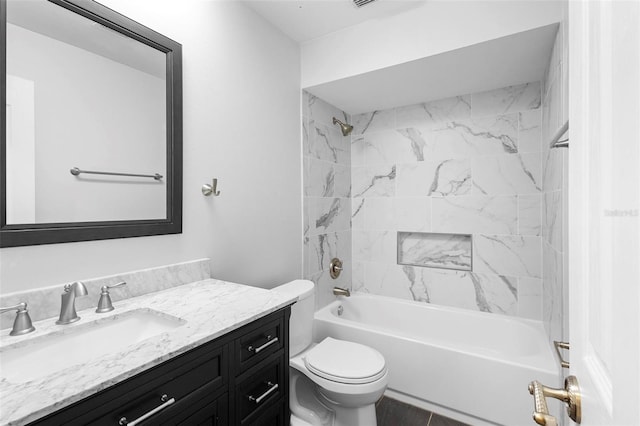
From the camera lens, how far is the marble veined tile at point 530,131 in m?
2.23

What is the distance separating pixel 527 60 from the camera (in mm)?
1865

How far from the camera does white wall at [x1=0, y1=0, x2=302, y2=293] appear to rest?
1.21m

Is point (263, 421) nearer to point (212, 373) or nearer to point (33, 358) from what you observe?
point (212, 373)

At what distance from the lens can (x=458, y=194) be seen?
2.53 m

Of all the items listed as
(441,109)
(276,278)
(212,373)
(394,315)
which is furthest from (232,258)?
(441,109)

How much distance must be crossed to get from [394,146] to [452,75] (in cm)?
82

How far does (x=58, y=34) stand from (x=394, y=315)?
2.72 meters

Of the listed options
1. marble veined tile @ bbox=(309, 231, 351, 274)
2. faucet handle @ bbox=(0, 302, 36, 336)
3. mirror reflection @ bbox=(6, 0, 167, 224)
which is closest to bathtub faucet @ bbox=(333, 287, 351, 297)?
marble veined tile @ bbox=(309, 231, 351, 274)

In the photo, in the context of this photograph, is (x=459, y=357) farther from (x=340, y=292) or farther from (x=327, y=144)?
(x=327, y=144)

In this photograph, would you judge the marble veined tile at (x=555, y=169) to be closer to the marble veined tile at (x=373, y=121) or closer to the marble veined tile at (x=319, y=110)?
the marble veined tile at (x=373, y=121)

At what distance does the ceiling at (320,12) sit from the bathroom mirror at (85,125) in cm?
78
